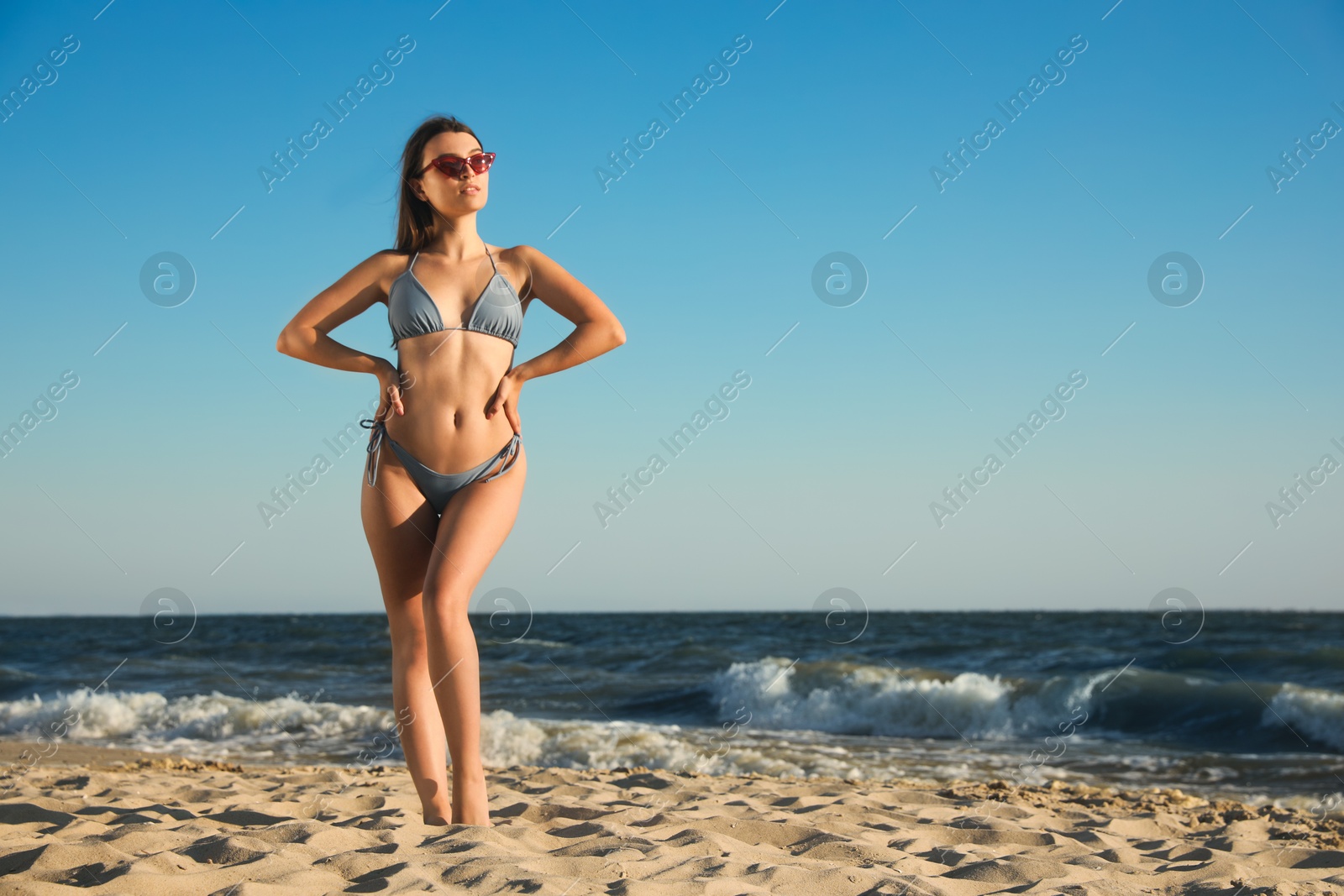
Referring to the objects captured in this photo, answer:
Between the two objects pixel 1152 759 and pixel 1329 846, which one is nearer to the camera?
pixel 1329 846

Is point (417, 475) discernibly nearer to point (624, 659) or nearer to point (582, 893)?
point (582, 893)

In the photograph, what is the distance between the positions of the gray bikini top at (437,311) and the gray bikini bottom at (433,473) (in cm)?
34

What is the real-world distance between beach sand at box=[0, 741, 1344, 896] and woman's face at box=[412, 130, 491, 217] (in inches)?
79.5

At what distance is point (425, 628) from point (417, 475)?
0.48 metres

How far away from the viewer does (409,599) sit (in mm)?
3098

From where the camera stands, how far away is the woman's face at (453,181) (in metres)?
3.08

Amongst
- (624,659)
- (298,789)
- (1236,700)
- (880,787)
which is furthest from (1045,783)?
(624,659)

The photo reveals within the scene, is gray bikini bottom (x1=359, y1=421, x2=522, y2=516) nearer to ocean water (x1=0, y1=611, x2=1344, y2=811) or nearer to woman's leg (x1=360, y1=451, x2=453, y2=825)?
woman's leg (x1=360, y1=451, x2=453, y2=825)

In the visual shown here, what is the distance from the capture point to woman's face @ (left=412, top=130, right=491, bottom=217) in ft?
10.1

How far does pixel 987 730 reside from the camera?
37.7 feet

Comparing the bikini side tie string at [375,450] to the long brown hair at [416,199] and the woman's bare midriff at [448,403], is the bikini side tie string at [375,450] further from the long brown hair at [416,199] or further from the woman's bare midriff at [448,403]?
the long brown hair at [416,199]

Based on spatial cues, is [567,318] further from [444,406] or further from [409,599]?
[409,599]

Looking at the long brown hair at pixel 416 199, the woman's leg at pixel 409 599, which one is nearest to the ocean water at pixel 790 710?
the woman's leg at pixel 409 599

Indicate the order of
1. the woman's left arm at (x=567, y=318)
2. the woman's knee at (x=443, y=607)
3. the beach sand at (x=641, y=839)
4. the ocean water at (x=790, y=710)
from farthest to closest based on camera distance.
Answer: the ocean water at (x=790, y=710) < the woman's left arm at (x=567, y=318) < the woman's knee at (x=443, y=607) < the beach sand at (x=641, y=839)
